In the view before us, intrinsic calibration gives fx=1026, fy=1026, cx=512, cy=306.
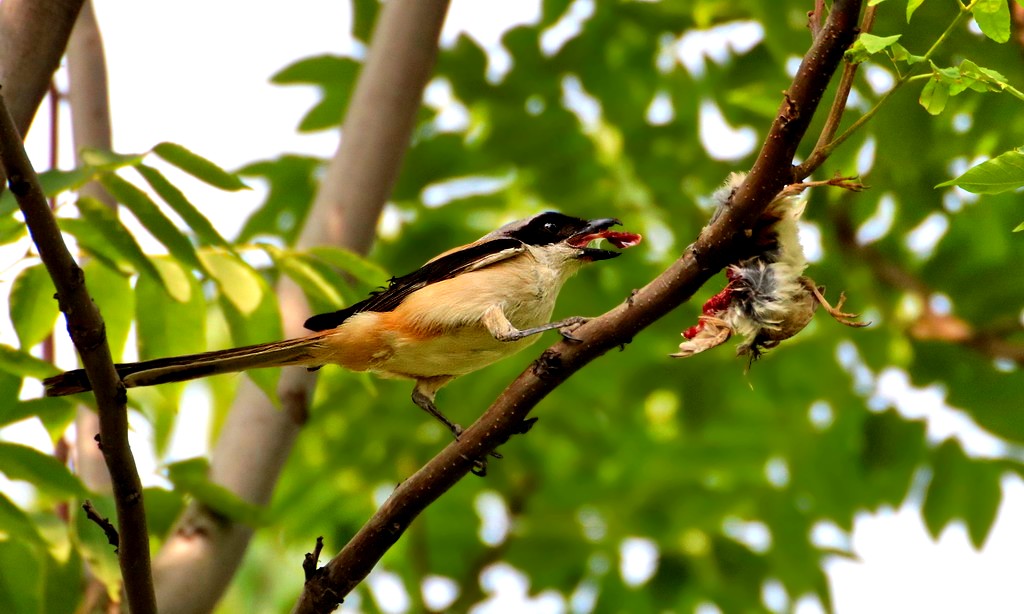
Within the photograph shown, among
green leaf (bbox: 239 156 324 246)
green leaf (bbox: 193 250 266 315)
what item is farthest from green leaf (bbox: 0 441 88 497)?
green leaf (bbox: 239 156 324 246)

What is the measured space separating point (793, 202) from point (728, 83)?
3.34 meters

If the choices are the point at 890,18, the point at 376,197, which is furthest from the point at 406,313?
the point at 890,18

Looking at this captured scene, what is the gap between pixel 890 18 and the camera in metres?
4.91

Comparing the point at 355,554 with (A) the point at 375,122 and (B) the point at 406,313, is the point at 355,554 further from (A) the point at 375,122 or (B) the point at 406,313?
(A) the point at 375,122

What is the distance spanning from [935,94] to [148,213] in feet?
8.84

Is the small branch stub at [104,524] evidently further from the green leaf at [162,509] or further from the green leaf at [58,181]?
the green leaf at [162,509]

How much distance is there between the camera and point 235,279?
4305mm

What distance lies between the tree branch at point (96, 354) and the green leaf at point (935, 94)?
2324 millimetres

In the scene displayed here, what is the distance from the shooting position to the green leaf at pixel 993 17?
9.00 ft

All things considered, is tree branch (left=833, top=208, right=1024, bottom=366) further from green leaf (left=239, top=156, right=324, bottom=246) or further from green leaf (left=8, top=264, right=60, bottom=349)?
green leaf (left=8, top=264, right=60, bottom=349)

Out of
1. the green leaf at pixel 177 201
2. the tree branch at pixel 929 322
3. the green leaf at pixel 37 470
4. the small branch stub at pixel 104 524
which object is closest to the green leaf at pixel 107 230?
the green leaf at pixel 177 201

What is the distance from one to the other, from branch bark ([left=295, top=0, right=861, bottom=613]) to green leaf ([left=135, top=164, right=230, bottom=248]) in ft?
4.30

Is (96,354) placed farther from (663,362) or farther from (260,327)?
(663,362)

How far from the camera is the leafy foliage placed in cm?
597
